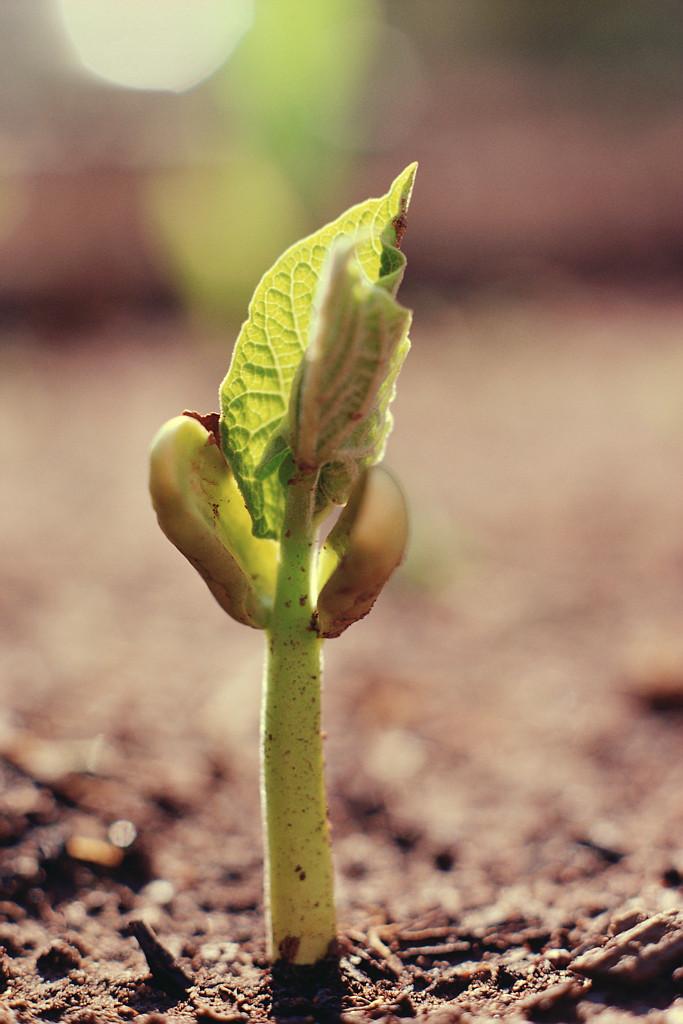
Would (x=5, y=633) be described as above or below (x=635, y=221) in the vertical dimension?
below

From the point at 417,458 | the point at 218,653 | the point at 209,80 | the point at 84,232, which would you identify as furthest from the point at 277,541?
the point at 209,80

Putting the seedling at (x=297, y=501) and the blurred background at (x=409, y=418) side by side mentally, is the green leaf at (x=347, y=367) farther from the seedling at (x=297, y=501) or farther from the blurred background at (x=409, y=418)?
the blurred background at (x=409, y=418)

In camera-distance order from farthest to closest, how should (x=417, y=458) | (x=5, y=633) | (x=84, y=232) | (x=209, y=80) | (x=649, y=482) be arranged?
(x=209, y=80)
(x=84, y=232)
(x=417, y=458)
(x=649, y=482)
(x=5, y=633)

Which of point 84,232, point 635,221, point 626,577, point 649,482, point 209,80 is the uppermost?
point 209,80

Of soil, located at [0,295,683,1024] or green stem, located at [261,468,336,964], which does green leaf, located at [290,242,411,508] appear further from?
soil, located at [0,295,683,1024]

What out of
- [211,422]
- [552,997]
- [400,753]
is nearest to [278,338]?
[211,422]

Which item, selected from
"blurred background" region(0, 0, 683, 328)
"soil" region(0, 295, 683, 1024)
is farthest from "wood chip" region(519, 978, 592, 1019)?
"blurred background" region(0, 0, 683, 328)

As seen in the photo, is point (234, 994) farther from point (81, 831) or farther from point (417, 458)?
point (417, 458)
